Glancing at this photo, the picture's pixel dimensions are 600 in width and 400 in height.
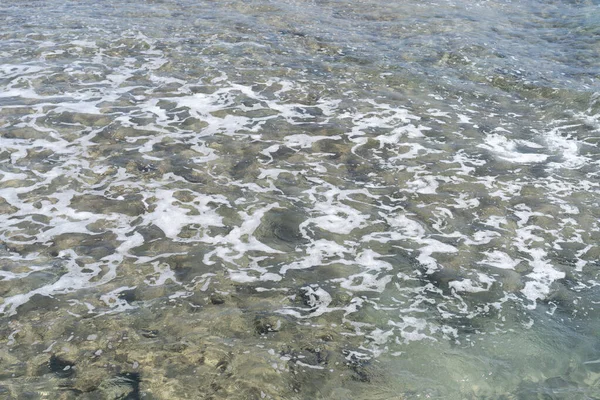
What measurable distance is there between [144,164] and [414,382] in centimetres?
460

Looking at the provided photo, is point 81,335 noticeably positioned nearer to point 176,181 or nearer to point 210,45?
point 176,181

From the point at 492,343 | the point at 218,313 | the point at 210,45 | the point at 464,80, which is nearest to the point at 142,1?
the point at 210,45

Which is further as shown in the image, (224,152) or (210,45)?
(210,45)

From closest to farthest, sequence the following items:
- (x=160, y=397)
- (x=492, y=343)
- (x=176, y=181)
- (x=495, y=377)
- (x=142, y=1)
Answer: (x=160, y=397), (x=495, y=377), (x=492, y=343), (x=176, y=181), (x=142, y=1)

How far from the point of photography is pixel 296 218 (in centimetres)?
652

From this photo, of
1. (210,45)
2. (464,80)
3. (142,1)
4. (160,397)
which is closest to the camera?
(160,397)

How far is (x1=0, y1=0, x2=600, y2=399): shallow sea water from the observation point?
4496 millimetres

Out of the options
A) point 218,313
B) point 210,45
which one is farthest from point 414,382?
point 210,45

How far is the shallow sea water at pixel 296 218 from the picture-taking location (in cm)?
450

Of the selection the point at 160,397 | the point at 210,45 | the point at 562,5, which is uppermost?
the point at 562,5

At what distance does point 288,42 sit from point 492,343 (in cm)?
892

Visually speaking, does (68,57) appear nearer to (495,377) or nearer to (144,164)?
(144,164)

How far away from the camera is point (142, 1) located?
1509 cm

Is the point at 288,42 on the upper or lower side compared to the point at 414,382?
upper
